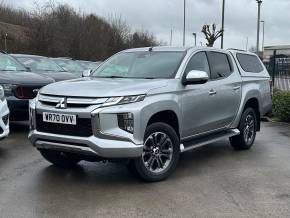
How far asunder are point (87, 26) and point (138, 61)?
3530 cm

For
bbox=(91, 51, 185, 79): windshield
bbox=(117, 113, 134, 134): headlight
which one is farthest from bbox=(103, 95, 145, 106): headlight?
bbox=(91, 51, 185, 79): windshield

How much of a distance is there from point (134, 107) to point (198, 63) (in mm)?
1874

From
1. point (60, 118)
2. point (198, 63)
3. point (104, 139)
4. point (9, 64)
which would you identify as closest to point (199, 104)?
point (198, 63)

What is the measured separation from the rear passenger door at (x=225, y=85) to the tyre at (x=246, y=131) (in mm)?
414

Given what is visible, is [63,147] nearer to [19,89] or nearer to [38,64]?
[19,89]

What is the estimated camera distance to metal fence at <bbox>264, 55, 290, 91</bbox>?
1597 centimetres

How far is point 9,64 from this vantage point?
10.5 m

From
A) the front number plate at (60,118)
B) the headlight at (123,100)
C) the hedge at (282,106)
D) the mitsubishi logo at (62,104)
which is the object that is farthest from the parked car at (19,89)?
the hedge at (282,106)

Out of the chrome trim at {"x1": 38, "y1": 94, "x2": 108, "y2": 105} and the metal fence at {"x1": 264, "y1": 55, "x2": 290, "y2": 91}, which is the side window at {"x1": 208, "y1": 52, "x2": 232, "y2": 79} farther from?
the metal fence at {"x1": 264, "y1": 55, "x2": 290, "y2": 91}

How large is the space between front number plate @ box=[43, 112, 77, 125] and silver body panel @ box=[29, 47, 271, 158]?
0.05 m

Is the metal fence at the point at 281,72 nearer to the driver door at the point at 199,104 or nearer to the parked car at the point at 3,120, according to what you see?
the driver door at the point at 199,104

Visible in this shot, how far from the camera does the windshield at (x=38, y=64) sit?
12.9 metres

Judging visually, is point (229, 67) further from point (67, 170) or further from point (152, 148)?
point (67, 170)

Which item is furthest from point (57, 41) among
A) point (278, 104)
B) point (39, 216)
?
point (39, 216)
